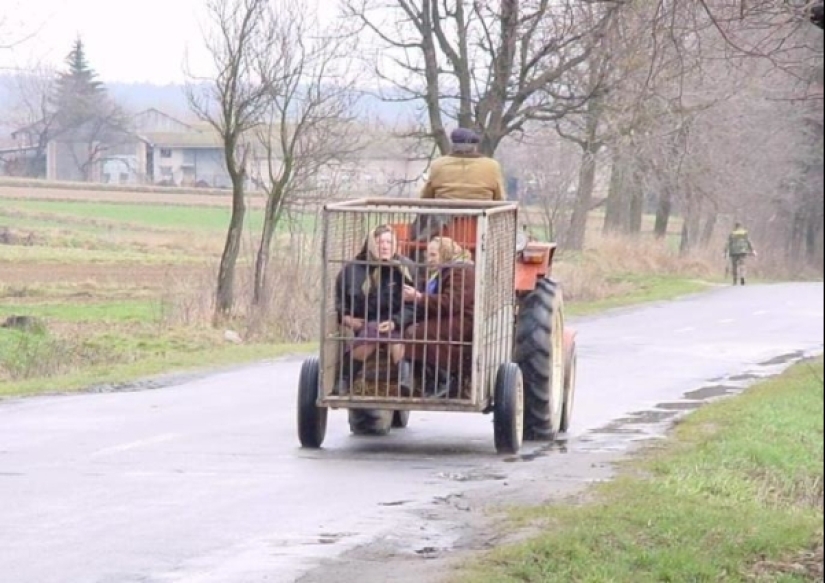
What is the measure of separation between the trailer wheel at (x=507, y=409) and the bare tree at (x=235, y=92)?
1906cm

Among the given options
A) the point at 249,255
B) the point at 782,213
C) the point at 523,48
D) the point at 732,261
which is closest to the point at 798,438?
the point at 782,213

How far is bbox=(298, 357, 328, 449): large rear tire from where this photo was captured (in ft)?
46.6

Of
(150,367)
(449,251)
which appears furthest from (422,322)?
(150,367)

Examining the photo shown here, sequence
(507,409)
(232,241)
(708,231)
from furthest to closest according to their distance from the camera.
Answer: (708,231) → (232,241) → (507,409)

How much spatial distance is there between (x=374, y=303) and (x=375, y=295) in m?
0.06

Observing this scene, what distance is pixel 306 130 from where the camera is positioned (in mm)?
34688

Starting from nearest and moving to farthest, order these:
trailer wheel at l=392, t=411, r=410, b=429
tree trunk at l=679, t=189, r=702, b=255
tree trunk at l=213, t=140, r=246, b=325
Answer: trailer wheel at l=392, t=411, r=410, b=429 < tree trunk at l=213, t=140, r=246, b=325 < tree trunk at l=679, t=189, r=702, b=255

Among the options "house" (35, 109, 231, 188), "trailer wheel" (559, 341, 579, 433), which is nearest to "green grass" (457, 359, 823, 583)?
"trailer wheel" (559, 341, 579, 433)

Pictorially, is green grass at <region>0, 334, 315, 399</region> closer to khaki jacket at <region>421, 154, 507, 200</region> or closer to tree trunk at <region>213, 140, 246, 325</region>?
tree trunk at <region>213, 140, 246, 325</region>

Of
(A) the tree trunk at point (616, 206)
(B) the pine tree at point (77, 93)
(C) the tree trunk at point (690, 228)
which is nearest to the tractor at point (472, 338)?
(B) the pine tree at point (77, 93)

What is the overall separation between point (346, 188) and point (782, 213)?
2595 centimetres

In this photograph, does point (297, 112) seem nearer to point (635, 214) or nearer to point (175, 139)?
point (175, 139)

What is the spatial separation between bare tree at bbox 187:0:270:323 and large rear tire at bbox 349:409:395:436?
17469 mm

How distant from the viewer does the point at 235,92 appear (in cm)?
3366
